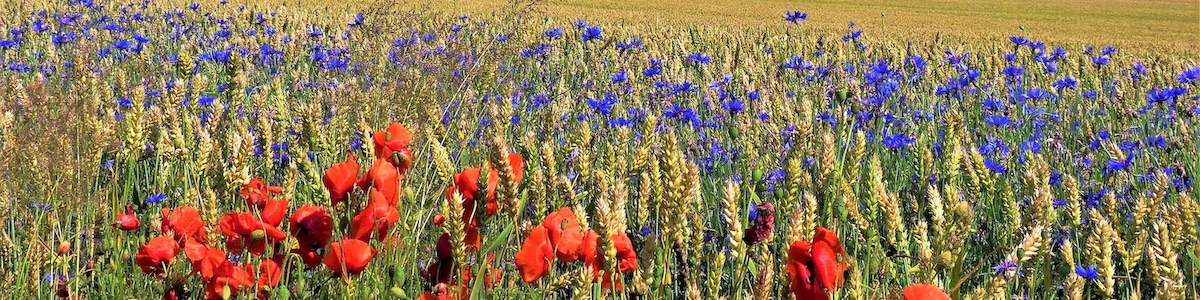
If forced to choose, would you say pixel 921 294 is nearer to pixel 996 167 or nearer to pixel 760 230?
pixel 760 230

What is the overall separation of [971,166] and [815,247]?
1.10 metres

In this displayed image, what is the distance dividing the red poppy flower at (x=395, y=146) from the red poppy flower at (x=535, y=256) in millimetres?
301

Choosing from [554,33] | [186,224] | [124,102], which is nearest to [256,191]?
[186,224]

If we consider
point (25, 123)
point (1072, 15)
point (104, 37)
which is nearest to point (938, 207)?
point (25, 123)

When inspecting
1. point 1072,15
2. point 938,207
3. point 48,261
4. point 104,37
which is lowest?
point 1072,15

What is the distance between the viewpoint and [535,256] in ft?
4.07

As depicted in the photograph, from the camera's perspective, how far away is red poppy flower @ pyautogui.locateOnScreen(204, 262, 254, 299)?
1352 millimetres

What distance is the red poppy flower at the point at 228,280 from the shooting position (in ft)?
4.43

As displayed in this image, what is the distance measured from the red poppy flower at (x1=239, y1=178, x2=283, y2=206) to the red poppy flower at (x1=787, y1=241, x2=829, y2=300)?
2.69ft

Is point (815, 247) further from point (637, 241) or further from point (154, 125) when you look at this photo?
point (154, 125)

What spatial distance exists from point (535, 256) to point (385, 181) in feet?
0.91

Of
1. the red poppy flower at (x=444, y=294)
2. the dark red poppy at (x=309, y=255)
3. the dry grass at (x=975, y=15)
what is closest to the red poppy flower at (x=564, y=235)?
the red poppy flower at (x=444, y=294)

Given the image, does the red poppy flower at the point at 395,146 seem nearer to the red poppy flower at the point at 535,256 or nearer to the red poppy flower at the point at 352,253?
the red poppy flower at the point at 352,253

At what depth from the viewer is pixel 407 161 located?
1.48 meters
